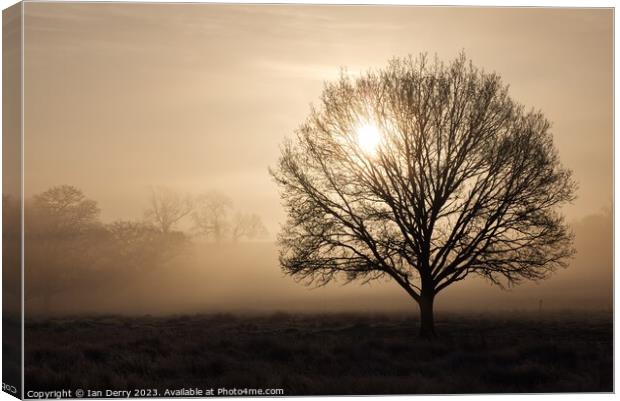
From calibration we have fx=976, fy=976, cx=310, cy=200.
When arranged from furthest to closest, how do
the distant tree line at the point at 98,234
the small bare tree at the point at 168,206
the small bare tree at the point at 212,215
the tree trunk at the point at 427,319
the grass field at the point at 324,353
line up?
the tree trunk at the point at 427,319 → the small bare tree at the point at 212,215 → the small bare tree at the point at 168,206 → the grass field at the point at 324,353 → the distant tree line at the point at 98,234

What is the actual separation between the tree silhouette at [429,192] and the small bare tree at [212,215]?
162 centimetres

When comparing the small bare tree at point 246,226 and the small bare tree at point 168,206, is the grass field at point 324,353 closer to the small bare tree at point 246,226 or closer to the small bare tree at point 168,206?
the small bare tree at point 246,226

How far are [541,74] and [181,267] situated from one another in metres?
9.13

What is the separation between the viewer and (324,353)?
21.5m

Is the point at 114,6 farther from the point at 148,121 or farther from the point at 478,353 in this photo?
the point at 478,353

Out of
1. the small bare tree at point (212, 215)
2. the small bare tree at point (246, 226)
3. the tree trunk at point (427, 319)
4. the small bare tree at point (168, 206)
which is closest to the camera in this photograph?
the small bare tree at point (168, 206)

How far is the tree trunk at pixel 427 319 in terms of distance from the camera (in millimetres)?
22547

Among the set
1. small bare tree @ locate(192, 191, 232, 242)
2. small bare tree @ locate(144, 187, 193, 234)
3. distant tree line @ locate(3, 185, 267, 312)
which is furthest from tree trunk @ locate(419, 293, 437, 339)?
small bare tree @ locate(144, 187, 193, 234)

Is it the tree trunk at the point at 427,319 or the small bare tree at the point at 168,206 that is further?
the tree trunk at the point at 427,319

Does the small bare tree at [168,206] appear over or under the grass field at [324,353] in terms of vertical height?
over

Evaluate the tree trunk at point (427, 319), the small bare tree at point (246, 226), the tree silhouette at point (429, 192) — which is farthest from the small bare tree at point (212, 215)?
the tree trunk at point (427, 319)

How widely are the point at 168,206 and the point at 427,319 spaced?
6.53 metres

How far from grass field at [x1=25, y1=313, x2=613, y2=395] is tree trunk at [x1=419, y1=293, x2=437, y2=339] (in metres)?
0.17

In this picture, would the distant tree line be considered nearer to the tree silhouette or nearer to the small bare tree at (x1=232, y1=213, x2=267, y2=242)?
the small bare tree at (x1=232, y1=213, x2=267, y2=242)
